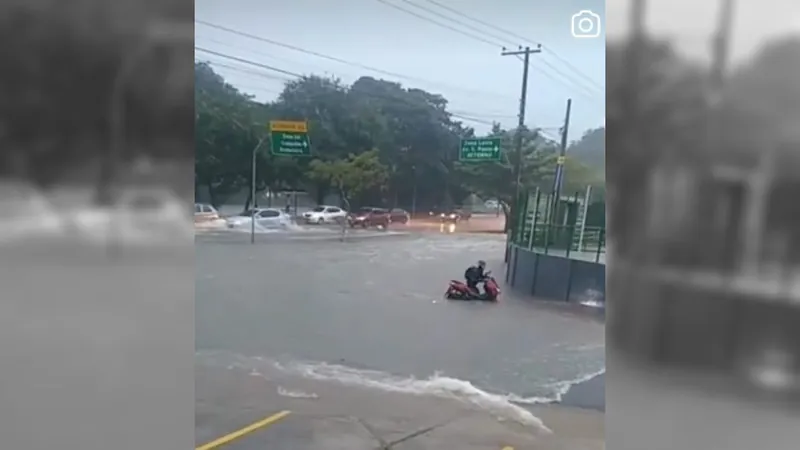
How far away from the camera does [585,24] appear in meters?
2.22

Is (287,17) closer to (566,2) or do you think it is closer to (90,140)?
(90,140)

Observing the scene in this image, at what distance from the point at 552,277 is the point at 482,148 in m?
0.53

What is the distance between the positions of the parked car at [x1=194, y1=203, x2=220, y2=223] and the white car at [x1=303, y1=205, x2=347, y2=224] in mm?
319

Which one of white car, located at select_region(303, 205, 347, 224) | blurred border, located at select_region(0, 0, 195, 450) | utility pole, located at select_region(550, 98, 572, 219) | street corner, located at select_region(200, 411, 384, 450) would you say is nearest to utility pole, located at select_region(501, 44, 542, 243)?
utility pole, located at select_region(550, 98, 572, 219)

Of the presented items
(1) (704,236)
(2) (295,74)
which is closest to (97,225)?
(2) (295,74)

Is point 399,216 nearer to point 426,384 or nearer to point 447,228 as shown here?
point 447,228

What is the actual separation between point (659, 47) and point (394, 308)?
1271 millimetres

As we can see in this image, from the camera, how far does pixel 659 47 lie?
219cm

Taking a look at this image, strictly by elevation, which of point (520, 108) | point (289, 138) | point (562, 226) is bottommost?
point (562, 226)

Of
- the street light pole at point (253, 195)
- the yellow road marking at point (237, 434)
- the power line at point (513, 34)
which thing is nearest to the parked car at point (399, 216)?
the street light pole at point (253, 195)

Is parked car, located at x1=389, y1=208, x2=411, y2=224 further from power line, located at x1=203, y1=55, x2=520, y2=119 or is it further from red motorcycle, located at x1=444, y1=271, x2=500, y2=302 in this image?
power line, located at x1=203, y1=55, x2=520, y2=119

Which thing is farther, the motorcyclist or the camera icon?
the motorcyclist

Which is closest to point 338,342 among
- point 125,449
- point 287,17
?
point 125,449

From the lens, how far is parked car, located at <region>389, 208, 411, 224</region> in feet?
7.74
